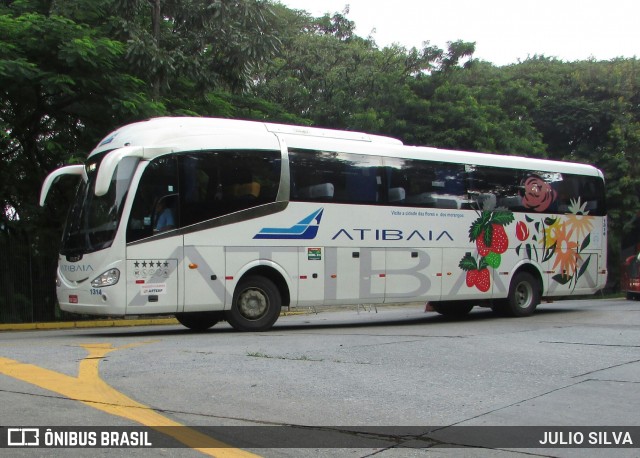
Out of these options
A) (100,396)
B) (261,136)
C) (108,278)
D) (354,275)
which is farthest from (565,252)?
(100,396)

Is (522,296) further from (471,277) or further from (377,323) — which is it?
(377,323)

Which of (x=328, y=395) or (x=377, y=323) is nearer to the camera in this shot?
(x=328, y=395)

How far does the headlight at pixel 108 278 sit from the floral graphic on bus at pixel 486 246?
7506mm

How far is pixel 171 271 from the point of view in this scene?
1235cm

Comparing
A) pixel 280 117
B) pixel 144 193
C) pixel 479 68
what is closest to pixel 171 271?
pixel 144 193

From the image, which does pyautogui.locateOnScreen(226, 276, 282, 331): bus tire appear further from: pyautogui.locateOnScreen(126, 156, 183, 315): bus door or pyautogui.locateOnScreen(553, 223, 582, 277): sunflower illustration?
Result: pyautogui.locateOnScreen(553, 223, 582, 277): sunflower illustration

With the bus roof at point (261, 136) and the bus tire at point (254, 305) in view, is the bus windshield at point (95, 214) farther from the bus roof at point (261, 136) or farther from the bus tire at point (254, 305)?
the bus tire at point (254, 305)

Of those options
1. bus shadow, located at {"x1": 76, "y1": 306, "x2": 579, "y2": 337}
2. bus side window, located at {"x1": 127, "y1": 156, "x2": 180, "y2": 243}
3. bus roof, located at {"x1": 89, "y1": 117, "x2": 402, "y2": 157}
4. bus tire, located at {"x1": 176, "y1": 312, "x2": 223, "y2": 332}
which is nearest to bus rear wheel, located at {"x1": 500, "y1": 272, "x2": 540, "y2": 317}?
bus shadow, located at {"x1": 76, "y1": 306, "x2": 579, "y2": 337}

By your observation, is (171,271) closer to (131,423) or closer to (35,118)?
(131,423)

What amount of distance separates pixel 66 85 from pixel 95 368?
30.6 ft

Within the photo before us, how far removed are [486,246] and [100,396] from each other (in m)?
11.1

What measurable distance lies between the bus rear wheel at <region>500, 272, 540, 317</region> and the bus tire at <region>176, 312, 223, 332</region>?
6.94 metres

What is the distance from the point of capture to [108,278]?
38.9ft

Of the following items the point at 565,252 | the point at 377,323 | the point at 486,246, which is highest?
the point at 486,246
